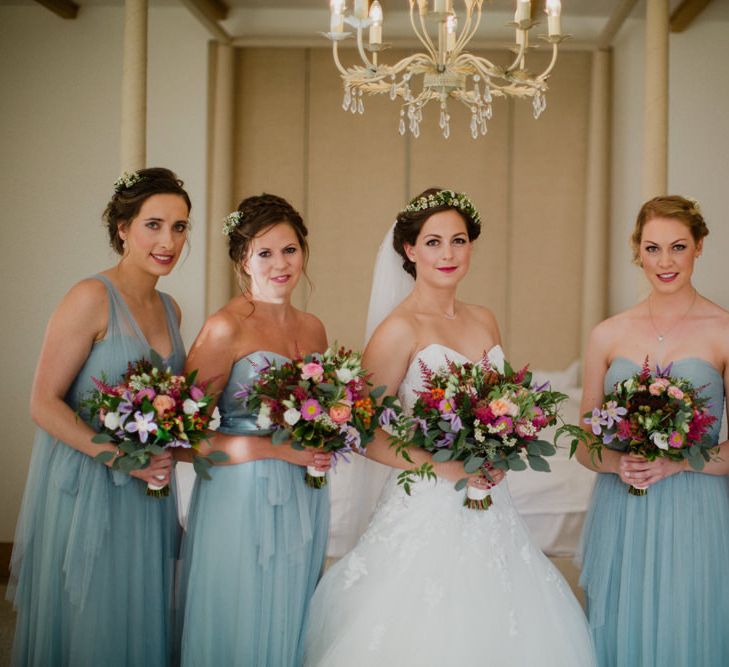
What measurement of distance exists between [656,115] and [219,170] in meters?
3.59

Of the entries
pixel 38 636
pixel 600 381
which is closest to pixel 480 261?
pixel 600 381

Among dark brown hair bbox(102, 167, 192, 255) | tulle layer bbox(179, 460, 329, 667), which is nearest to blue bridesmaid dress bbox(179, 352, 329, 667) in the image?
tulle layer bbox(179, 460, 329, 667)

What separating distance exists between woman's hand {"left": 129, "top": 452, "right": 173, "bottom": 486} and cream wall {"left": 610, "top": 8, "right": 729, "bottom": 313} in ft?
14.9

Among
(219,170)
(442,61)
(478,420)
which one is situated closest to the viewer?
(478,420)

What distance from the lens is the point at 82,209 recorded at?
22.2 feet

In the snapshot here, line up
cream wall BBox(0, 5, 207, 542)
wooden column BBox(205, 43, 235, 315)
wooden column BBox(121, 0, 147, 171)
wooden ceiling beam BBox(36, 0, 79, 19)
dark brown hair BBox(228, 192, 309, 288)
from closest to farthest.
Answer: dark brown hair BBox(228, 192, 309, 288) < wooden column BBox(121, 0, 147, 171) < wooden ceiling beam BBox(36, 0, 79, 19) < cream wall BBox(0, 5, 207, 542) < wooden column BBox(205, 43, 235, 315)

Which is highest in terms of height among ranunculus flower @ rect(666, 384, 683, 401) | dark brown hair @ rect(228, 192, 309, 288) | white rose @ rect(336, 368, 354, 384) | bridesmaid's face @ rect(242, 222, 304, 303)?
dark brown hair @ rect(228, 192, 309, 288)

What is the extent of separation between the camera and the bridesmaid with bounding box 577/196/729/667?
290cm

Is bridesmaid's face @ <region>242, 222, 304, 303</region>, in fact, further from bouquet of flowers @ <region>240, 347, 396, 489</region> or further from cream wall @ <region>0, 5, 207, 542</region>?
cream wall @ <region>0, 5, 207, 542</region>

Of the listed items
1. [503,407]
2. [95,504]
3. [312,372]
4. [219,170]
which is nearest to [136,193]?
[312,372]

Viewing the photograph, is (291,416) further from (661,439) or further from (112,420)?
(661,439)

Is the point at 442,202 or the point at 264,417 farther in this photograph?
the point at 442,202

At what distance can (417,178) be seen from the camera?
24.1ft

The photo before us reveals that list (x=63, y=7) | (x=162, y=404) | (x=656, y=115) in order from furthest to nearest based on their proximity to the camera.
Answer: (x=63, y=7), (x=656, y=115), (x=162, y=404)
